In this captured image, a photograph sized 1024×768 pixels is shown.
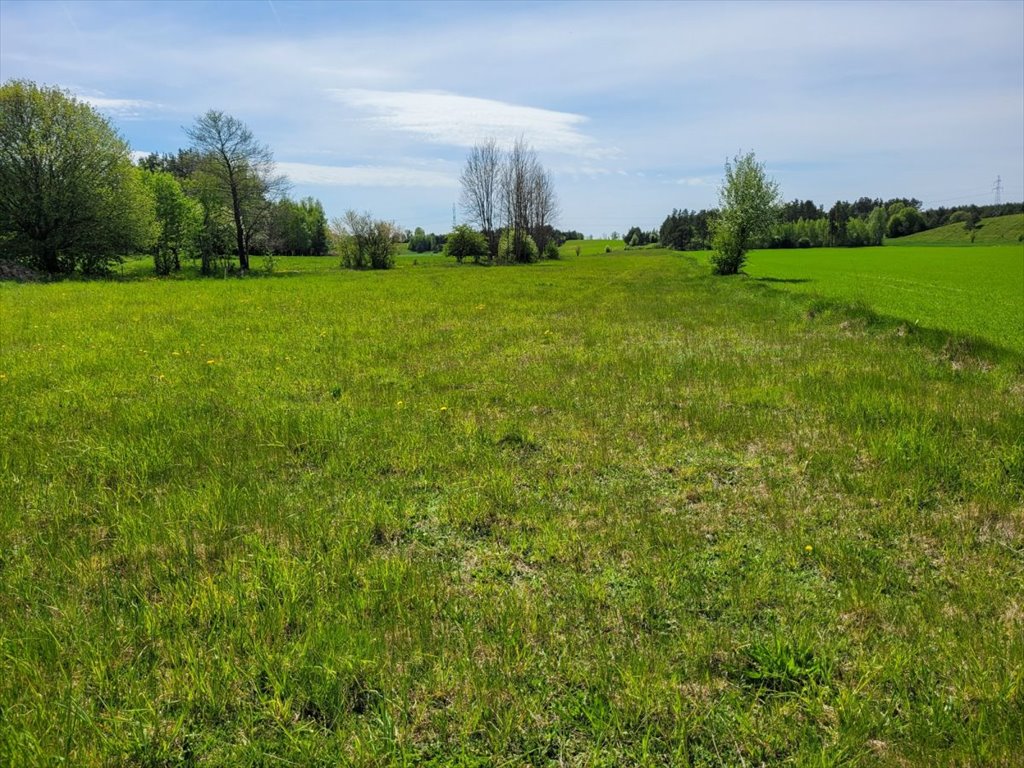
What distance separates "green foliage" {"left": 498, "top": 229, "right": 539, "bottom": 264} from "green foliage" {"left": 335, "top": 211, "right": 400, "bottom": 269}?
22713mm

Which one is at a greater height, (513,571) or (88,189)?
(88,189)

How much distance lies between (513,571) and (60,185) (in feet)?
161

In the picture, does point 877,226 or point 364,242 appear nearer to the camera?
point 364,242

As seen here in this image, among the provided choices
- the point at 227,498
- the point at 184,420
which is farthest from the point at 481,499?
the point at 184,420

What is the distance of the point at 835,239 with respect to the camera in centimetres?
12350

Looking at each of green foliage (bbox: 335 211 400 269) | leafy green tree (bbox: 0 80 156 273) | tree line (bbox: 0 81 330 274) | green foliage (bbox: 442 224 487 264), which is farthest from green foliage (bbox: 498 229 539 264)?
leafy green tree (bbox: 0 80 156 273)

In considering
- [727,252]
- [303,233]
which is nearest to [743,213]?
[727,252]

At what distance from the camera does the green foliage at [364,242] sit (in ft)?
218

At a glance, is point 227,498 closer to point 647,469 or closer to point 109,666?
point 109,666

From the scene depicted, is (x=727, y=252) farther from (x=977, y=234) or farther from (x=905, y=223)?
(x=905, y=223)

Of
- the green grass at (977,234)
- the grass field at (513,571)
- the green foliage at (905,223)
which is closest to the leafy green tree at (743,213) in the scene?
the grass field at (513,571)

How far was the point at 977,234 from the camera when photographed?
391 ft

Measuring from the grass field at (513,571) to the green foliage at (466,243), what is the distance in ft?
256

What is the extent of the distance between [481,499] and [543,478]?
30.6 inches
